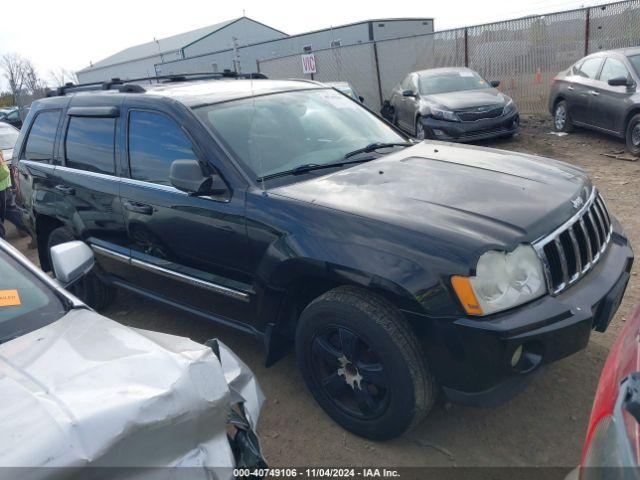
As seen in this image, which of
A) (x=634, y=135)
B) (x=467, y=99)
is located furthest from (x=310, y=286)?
(x=467, y=99)

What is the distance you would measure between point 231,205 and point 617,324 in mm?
2702

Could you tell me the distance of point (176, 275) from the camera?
3514mm

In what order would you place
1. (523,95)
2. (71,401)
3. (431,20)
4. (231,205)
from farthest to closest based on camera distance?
(431,20) < (523,95) < (231,205) < (71,401)

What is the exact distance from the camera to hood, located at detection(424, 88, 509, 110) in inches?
377

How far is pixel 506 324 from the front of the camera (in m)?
2.29

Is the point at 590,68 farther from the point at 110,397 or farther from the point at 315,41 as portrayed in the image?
the point at 315,41

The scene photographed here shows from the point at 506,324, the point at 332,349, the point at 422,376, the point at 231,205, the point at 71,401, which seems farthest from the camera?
the point at 231,205

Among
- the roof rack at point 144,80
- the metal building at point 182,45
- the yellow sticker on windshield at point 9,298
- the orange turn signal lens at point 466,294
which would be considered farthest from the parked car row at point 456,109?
the metal building at point 182,45

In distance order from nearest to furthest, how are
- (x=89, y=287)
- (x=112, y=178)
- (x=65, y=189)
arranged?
(x=112, y=178) < (x=65, y=189) < (x=89, y=287)

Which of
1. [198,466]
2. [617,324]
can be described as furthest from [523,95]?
[198,466]

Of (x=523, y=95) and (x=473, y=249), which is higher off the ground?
(x=473, y=249)

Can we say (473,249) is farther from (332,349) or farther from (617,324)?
(617,324)

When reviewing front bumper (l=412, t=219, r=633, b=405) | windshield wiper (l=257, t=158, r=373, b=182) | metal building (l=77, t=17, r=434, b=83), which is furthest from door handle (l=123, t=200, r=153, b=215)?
metal building (l=77, t=17, r=434, b=83)

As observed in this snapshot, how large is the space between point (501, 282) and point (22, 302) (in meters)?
2.03
